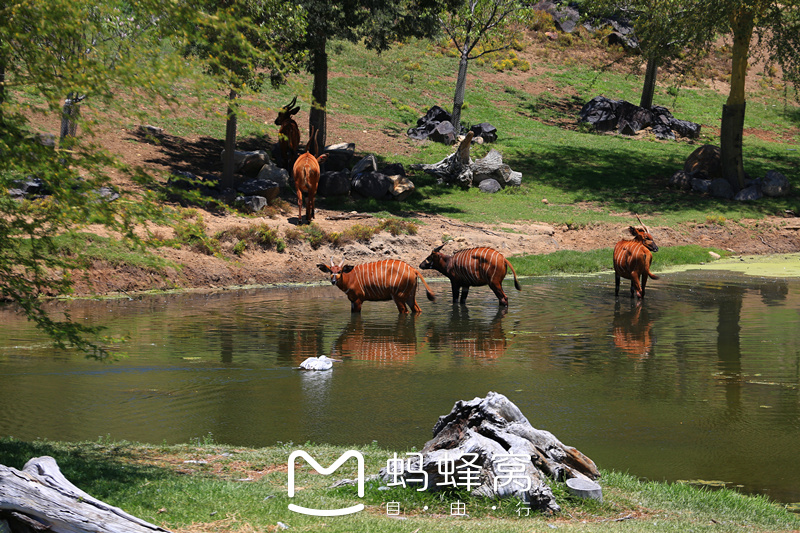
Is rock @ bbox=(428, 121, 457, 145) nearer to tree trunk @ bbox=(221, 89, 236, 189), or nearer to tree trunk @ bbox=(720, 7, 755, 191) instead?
tree trunk @ bbox=(720, 7, 755, 191)

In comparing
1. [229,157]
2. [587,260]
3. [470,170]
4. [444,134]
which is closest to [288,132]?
[229,157]

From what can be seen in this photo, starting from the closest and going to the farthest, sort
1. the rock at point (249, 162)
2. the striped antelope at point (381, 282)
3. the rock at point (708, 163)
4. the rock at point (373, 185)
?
the striped antelope at point (381, 282) < the rock at point (249, 162) < the rock at point (373, 185) < the rock at point (708, 163)

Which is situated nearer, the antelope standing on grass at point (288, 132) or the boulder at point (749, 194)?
the antelope standing on grass at point (288, 132)

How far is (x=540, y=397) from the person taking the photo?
455 inches

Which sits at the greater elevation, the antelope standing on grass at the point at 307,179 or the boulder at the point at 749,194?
the boulder at the point at 749,194

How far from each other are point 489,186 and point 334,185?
726cm

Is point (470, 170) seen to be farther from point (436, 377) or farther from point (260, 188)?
point (436, 377)

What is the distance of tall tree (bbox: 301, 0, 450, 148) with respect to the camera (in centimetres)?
2888

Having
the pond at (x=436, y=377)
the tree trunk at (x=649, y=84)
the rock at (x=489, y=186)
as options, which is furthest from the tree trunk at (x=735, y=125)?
the pond at (x=436, y=377)

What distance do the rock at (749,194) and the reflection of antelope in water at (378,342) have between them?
2163 cm

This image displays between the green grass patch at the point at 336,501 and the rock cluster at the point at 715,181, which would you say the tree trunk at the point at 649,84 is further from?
the green grass patch at the point at 336,501

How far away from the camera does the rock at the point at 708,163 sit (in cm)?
3659

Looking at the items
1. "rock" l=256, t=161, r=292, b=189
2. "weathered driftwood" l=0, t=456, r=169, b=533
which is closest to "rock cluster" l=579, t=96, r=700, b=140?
"rock" l=256, t=161, r=292, b=189

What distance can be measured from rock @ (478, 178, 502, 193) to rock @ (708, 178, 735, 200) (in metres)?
8.94
